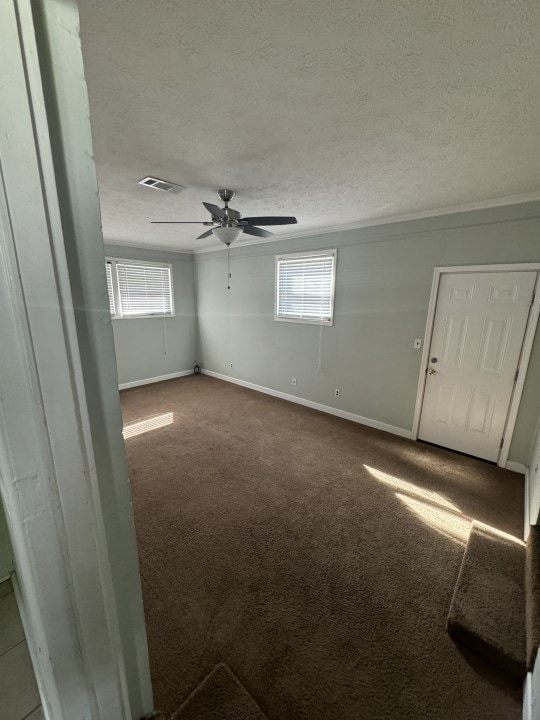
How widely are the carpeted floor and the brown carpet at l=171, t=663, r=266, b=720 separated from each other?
58 mm

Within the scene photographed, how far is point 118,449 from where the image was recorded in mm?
715

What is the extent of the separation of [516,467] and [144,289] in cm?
575

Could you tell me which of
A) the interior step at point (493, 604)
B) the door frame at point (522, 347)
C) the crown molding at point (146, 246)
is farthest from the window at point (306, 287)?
the interior step at point (493, 604)

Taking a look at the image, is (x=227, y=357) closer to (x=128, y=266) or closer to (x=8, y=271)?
(x=128, y=266)

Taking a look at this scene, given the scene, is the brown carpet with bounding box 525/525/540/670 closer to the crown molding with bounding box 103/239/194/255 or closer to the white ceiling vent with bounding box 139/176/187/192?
the white ceiling vent with bounding box 139/176/187/192

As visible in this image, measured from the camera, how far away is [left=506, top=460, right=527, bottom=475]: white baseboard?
2814mm

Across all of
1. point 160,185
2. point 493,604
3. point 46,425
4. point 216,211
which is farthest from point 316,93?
point 493,604

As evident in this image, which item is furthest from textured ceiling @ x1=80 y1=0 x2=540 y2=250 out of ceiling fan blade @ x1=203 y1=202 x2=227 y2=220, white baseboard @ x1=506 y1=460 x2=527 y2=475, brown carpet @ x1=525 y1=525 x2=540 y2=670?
white baseboard @ x1=506 y1=460 x2=527 y2=475

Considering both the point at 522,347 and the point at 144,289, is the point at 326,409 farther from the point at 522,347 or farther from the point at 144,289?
the point at 144,289

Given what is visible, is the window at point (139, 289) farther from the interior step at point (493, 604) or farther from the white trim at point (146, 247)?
the interior step at point (493, 604)

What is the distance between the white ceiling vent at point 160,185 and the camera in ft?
7.34

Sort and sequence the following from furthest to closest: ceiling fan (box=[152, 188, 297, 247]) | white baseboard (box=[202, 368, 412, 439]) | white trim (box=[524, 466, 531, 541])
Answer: white baseboard (box=[202, 368, 412, 439])
ceiling fan (box=[152, 188, 297, 247])
white trim (box=[524, 466, 531, 541])

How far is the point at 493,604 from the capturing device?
154 cm

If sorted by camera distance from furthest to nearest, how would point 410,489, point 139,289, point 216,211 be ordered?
1. point 139,289
2. point 410,489
3. point 216,211
